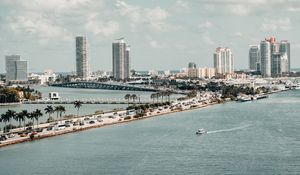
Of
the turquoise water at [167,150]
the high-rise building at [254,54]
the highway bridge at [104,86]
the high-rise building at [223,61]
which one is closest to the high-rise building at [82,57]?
the highway bridge at [104,86]

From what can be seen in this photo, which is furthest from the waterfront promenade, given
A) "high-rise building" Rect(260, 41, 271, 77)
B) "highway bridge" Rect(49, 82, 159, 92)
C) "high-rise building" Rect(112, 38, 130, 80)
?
"high-rise building" Rect(260, 41, 271, 77)

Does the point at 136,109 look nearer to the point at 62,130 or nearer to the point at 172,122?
the point at 172,122

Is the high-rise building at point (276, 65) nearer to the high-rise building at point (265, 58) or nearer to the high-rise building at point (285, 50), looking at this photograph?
the high-rise building at point (265, 58)

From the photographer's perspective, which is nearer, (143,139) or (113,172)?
(113,172)

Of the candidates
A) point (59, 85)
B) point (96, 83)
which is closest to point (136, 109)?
point (96, 83)

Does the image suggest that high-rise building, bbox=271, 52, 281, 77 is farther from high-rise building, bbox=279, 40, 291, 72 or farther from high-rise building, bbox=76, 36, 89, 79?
high-rise building, bbox=76, 36, 89, 79

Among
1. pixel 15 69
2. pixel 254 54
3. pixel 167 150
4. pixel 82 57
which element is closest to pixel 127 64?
pixel 82 57
